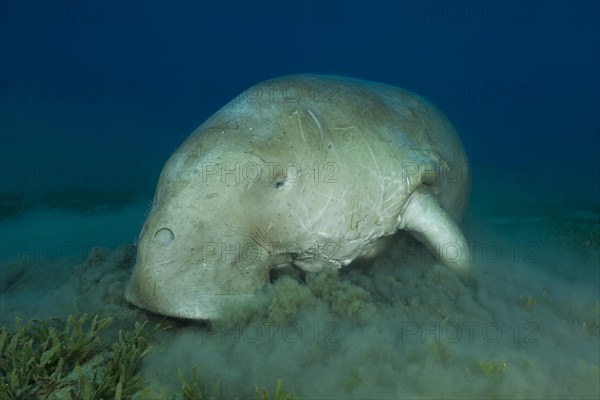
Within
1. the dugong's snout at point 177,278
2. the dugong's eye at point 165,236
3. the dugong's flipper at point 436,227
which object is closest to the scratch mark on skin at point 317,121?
the dugong's flipper at point 436,227

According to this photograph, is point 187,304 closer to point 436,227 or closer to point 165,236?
point 165,236

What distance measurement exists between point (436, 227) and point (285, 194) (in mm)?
1772

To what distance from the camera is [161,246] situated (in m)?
2.99

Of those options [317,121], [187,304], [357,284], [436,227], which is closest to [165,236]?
[187,304]

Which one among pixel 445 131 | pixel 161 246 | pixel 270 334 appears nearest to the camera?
pixel 161 246

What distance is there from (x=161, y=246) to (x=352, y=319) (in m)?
1.66

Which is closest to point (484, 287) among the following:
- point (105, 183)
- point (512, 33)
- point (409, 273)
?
point (409, 273)

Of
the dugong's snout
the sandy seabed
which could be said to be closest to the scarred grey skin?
the dugong's snout

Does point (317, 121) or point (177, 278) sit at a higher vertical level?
point (317, 121)

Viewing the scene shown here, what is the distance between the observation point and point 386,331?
3.29 meters

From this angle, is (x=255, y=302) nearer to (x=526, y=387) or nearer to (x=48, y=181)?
(x=526, y=387)

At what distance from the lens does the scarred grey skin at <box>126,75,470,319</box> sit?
3074 mm

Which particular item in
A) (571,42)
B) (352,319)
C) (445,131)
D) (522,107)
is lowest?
(522,107)

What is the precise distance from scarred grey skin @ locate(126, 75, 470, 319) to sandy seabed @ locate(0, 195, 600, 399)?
0.27 metres
